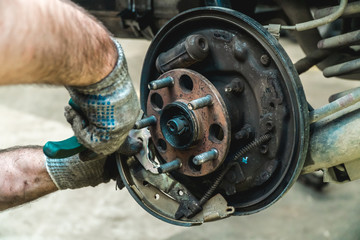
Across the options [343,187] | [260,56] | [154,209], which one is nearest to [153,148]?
[154,209]

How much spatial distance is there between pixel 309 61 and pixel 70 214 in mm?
1147

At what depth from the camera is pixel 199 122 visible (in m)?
0.99

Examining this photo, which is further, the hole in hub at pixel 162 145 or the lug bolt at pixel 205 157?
the hole in hub at pixel 162 145

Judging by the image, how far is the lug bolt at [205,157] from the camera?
0.95 m

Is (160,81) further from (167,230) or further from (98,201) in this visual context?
(98,201)

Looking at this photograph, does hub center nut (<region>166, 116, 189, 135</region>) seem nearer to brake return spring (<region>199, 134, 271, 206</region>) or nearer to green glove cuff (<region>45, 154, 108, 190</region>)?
brake return spring (<region>199, 134, 271, 206</region>)

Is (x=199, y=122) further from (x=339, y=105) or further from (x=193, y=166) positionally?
(x=339, y=105)

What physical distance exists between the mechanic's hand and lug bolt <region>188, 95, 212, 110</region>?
120mm

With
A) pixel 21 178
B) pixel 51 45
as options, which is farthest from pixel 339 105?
pixel 21 178

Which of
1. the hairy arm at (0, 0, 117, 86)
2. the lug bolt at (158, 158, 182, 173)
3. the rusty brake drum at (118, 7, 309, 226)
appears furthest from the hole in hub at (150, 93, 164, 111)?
the hairy arm at (0, 0, 117, 86)

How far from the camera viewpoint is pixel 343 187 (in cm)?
199

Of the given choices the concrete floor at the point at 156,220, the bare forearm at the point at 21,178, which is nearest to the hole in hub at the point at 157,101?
the bare forearm at the point at 21,178

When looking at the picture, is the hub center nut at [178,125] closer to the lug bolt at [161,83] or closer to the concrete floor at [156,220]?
the lug bolt at [161,83]

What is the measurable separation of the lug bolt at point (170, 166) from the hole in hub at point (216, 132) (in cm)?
11
